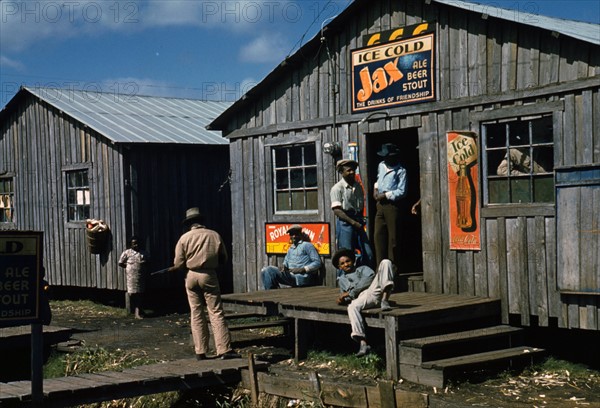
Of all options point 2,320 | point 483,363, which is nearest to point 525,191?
point 483,363

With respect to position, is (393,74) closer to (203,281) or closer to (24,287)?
(203,281)

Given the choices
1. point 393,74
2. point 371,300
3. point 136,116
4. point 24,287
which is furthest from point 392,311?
point 136,116

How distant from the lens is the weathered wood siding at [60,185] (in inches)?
756

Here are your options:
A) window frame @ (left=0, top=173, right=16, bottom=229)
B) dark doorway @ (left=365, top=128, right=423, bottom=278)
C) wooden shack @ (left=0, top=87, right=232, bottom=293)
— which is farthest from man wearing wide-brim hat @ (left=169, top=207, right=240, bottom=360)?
window frame @ (left=0, top=173, right=16, bottom=229)

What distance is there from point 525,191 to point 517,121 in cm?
93

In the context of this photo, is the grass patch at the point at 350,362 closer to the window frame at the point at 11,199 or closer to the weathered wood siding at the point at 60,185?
the weathered wood siding at the point at 60,185

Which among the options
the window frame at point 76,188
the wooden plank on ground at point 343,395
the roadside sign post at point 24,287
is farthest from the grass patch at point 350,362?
the window frame at point 76,188

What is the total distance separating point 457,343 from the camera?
1151cm

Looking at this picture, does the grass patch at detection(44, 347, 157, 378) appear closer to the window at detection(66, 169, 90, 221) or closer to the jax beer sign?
the jax beer sign

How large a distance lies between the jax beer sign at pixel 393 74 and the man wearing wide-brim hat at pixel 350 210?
1.12 metres

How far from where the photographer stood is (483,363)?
10.7m

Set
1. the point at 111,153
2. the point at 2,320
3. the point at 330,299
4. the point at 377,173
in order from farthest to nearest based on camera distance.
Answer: the point at 111,153, the point at 377,173, the point at 330,299, the point at 2,320

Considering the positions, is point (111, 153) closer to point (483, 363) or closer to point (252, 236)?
point (252, 236)

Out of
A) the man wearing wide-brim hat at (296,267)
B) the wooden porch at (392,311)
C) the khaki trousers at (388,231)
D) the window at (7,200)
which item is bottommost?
the wooden porch at (392,311)
